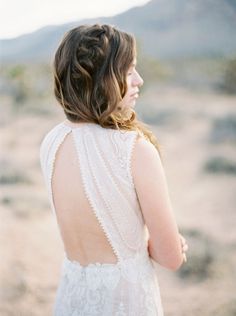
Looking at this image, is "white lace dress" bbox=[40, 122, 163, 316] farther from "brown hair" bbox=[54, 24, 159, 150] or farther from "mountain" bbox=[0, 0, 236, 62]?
"mountain" bbox=[0, 0, 236, 62]

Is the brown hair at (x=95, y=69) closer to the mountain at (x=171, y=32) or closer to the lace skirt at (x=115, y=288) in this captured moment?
the lace skirt at (x=115, y=288)

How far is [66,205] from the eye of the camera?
54.1 inches

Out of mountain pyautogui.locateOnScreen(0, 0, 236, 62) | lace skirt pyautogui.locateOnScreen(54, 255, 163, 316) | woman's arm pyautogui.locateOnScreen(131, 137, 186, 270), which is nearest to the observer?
woman's arm pyautogui.locateOnScreen(131, 137, 186, 270)

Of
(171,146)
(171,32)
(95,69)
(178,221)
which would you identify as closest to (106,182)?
(95,69)

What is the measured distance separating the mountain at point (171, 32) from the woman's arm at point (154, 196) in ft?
56.9

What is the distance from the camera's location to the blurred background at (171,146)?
162 inches

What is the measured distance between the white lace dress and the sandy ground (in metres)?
2.26

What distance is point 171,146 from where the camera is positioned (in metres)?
9.41

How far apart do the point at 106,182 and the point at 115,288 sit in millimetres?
256

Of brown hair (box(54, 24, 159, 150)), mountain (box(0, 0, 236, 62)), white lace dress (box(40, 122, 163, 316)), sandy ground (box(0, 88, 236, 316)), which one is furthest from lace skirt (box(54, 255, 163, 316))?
mountain (box(0, 0, 236, 62))

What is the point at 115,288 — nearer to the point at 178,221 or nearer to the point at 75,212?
the point at 75,212

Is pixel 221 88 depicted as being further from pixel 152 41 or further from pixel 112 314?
pixel 112 314

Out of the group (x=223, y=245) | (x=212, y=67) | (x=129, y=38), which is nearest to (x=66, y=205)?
(x=129, y=38)

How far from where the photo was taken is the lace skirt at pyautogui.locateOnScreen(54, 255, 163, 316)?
1379mm
